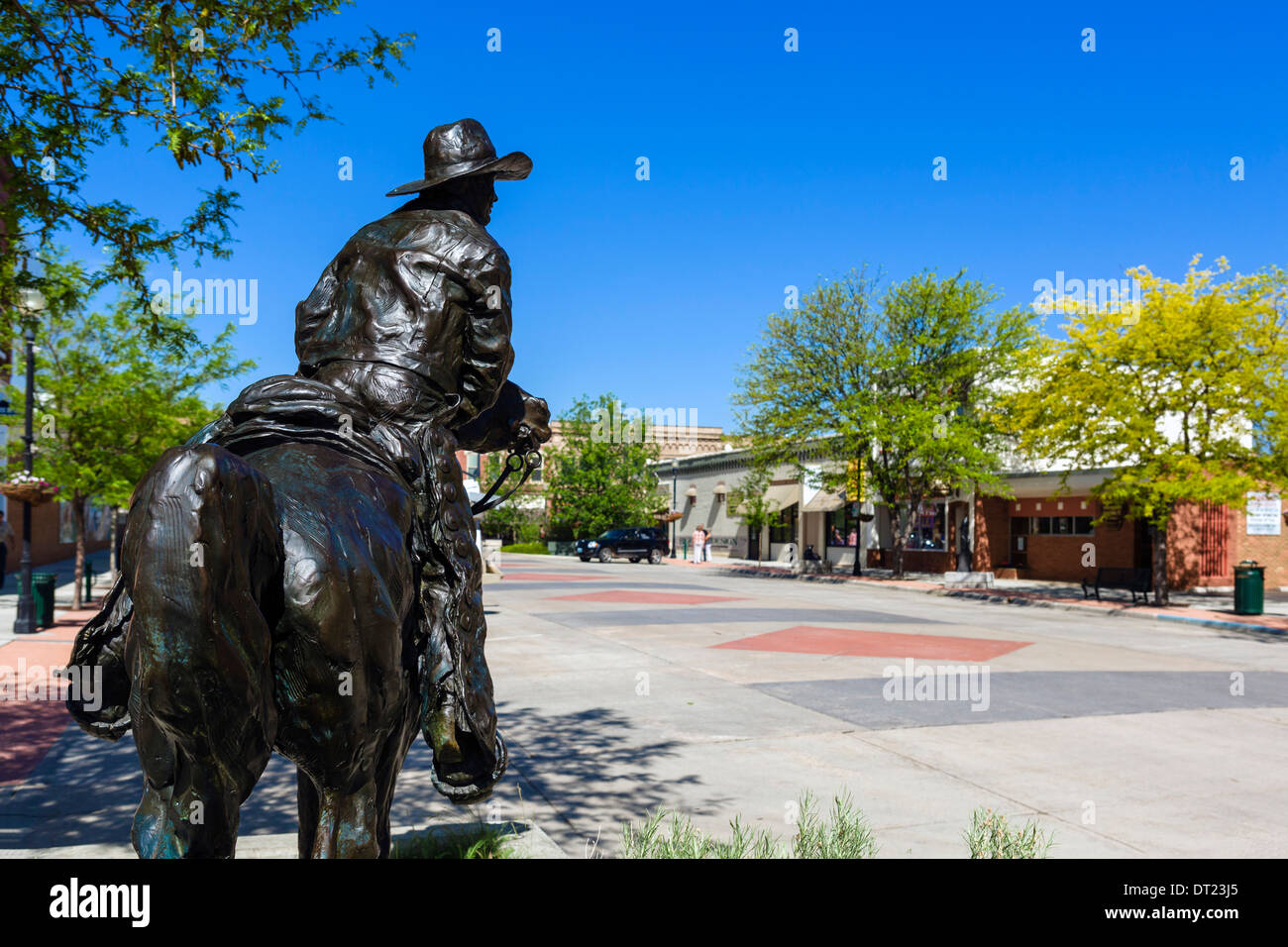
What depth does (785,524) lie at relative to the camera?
43500 millimetres

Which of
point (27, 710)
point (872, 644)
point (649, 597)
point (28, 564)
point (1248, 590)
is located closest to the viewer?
point (27, 710)

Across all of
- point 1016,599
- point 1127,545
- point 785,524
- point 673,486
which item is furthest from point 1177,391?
point 673,486

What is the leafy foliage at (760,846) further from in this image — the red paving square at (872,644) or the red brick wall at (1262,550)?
the red brick wall at (1262,550)

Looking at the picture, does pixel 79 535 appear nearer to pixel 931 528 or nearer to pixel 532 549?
pixel 931 528

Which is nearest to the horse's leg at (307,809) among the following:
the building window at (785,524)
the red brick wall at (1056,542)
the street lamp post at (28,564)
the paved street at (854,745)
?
the paved street at (854,745)

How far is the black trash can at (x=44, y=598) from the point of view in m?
14.2

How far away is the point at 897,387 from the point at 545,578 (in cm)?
1232

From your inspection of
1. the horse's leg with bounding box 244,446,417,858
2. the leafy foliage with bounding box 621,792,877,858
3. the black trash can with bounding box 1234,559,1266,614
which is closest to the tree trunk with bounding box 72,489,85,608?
the leafy foliage with bounding box 621,792,877,858

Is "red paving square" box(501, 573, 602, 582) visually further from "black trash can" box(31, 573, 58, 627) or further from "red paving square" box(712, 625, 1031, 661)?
"black trash can" box(31, 573, 58, 627)
